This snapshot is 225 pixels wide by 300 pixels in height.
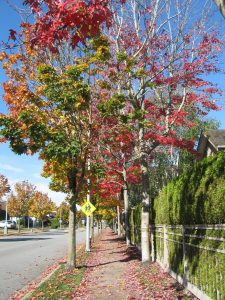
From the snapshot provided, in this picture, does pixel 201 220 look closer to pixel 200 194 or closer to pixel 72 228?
pixel 200 194

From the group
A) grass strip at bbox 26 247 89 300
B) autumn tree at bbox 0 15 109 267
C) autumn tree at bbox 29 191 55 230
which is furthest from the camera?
autumn tree at bbox 29 191 55 230

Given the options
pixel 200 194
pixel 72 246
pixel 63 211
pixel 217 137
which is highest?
pixel 217 137

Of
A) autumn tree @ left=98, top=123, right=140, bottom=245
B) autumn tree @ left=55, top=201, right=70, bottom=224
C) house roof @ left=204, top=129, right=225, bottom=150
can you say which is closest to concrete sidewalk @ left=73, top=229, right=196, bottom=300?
autumn tree @ left=98, top=123, right=140, bottom=245

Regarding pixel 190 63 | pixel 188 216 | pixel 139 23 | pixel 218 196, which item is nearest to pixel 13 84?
pixel 139 23

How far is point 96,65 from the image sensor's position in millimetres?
16500

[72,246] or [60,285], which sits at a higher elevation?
[72,246]

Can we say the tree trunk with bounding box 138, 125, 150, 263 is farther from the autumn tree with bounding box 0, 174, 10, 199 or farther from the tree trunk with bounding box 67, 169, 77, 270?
the autumn tree with bounding box 0, 174, 10, 199

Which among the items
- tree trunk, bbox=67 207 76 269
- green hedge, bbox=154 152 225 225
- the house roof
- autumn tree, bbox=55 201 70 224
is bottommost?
tree trunk, bbox=67 207 76 269

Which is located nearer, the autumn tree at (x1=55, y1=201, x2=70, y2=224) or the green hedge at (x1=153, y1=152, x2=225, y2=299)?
the green hedge at (x1=153, y1=152, x2=225, y2=299)

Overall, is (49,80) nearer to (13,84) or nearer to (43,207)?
(13,84)

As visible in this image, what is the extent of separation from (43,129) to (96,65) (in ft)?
11.9

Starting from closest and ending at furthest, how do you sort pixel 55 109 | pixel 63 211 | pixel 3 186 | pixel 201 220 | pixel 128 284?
pixel 201 220, pixel 128 284, pixel 55 109, pixel 3 186, pixel 63 211

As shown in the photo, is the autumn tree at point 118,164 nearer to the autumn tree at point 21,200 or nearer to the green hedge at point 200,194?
the green hedge at point 200,194

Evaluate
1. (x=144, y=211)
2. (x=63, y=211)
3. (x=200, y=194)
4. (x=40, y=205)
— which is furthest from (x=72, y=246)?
(x=63, y=211)
